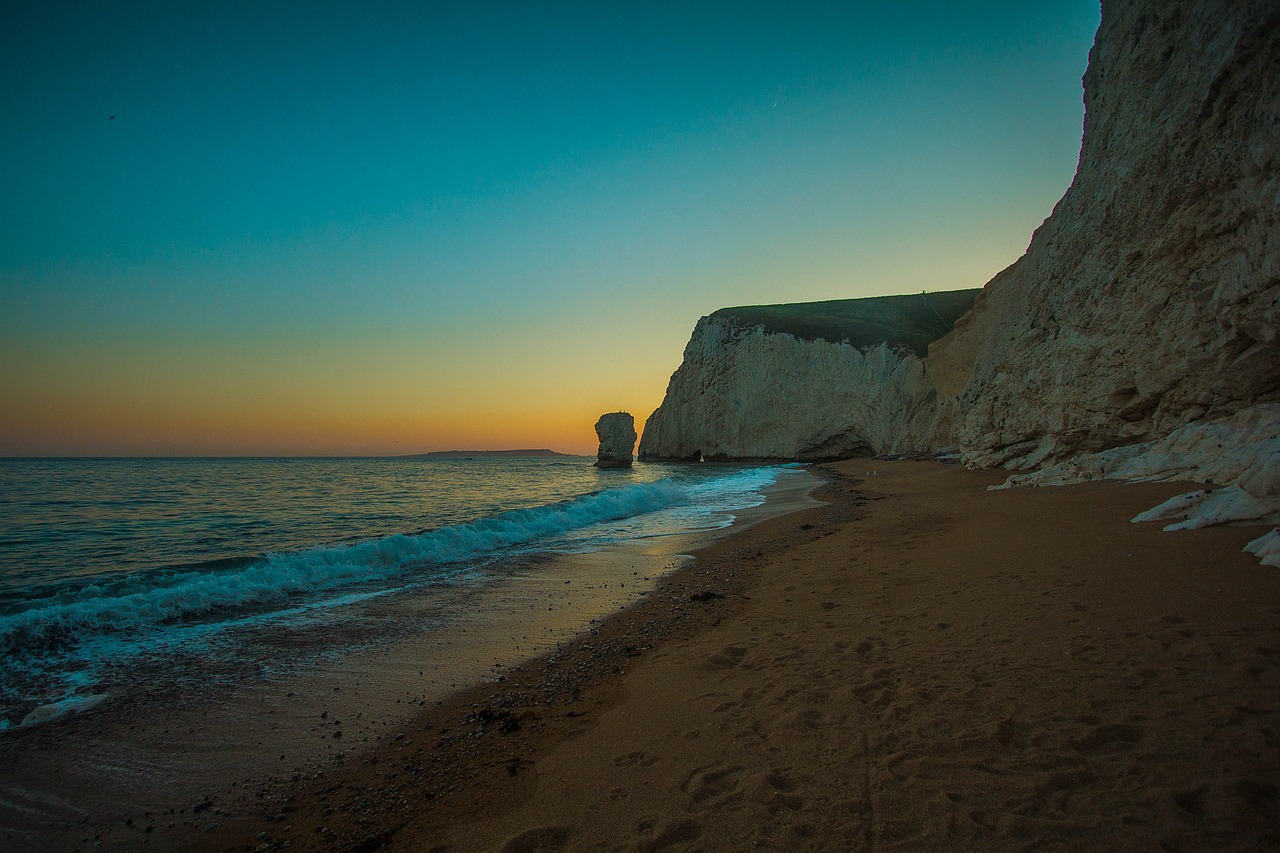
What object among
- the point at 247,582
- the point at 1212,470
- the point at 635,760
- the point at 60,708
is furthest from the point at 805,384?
the point at 60,708

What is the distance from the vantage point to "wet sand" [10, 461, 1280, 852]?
224cm

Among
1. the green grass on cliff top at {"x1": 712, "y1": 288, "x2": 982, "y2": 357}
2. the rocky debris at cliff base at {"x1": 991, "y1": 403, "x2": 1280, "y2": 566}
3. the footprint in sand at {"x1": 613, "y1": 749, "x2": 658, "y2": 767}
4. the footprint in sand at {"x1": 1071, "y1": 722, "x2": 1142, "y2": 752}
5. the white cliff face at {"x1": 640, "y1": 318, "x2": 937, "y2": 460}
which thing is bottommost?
the footprint in sand at {"x1": 613, "y1": 749, "x2": 658, "y2": 767}

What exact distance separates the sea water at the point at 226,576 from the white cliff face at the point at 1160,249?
9.77 m

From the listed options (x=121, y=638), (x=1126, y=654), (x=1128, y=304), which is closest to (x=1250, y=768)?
(x=1126, y=654)

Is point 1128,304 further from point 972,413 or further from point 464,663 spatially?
point 464,663

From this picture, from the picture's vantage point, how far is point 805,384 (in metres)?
51.0

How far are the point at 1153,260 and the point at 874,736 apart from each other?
1481 centimetres

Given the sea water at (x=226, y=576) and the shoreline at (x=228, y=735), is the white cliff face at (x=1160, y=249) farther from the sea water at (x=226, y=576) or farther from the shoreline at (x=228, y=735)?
the shoreline at (x=228, y=735)

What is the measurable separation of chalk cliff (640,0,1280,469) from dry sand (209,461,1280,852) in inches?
307

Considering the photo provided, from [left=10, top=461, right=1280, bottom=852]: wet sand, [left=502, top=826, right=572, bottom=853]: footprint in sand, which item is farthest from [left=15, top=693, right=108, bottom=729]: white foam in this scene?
[left=502, top=826, right=572, bottom=853]: footprint in sand

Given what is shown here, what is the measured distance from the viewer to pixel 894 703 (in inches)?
128

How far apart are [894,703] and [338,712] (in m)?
3.84

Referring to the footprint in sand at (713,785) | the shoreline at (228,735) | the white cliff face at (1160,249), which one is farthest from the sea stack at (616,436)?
the footprint in sand at (713,785)

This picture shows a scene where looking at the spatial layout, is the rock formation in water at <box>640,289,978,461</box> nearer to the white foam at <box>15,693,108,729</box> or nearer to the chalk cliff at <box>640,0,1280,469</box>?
the chalk cliff at <box>640,0,1280,469</box>
